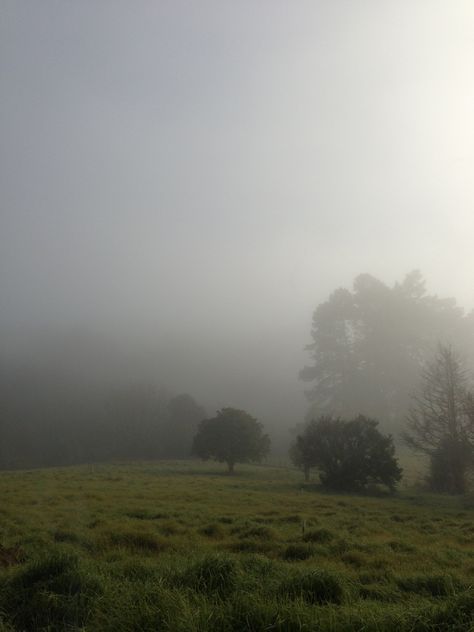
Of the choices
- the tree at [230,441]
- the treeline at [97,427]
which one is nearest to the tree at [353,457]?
the tree at [230,441]

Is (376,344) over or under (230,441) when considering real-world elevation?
over

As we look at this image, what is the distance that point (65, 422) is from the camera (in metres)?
90.9

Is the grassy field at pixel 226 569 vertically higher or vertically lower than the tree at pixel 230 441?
lower

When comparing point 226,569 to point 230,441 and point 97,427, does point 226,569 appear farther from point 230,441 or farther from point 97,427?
point 97,427

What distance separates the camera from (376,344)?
202 feet

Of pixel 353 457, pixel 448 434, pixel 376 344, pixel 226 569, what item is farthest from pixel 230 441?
pixel 226 569

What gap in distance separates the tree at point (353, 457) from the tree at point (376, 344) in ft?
86.0

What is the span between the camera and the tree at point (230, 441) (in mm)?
42197

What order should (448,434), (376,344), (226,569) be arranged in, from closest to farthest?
(226,569), (448,434), (376,344)

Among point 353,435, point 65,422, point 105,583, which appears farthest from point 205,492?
point 65,422

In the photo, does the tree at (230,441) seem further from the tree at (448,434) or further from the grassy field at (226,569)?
the grassy field at (226,569)

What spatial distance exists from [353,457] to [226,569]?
950 inches

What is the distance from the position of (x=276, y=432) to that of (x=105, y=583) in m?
76.6

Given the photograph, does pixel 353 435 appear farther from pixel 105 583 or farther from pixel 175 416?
pixel 175 416
